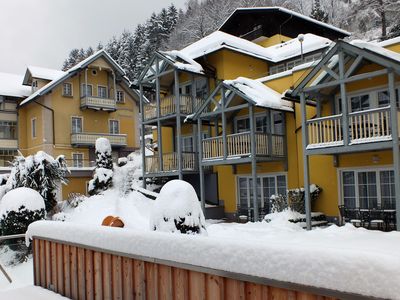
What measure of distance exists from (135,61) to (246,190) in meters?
43.4

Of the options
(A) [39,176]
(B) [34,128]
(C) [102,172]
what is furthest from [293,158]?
(B) [34,128]

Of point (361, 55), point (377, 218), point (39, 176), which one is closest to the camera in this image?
point (361, 55)


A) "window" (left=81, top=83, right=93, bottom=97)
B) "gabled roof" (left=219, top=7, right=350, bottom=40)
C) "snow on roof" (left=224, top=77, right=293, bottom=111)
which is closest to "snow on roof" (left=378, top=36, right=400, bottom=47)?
"snow on roof" (left=224, top=77, right=293, bottom=111)

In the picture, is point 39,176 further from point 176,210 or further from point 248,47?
point 176,210

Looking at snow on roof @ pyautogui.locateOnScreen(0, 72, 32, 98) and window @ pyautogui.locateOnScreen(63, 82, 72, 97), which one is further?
snow on roof @ pyautogui.locateOnScreen(0, 72, 32, 98)

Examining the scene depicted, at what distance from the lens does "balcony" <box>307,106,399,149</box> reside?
12.9 m

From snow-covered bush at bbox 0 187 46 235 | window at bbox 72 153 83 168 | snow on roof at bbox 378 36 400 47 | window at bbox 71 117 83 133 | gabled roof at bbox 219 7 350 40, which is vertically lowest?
snow-covered bush at bbox 0 187 46 235

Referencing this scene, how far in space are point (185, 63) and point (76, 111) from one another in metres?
16.1

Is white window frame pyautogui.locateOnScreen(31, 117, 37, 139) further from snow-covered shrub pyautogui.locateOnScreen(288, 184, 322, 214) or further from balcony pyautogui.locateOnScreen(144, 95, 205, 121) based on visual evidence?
snow-covered shrub pyautogui.locateOnScreen(288, 184, 322, 214)

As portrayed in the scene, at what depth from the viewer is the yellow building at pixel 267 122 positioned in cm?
1466

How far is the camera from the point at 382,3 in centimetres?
3622

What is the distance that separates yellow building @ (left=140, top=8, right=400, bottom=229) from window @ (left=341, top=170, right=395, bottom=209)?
0.04 meters

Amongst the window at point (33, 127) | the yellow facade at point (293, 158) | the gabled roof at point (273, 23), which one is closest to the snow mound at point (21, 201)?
the yellow facade at point (293, 158)

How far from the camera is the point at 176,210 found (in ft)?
25.4
